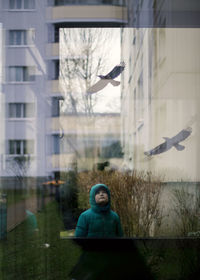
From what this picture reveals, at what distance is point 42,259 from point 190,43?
2.04m

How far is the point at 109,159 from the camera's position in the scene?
236cm

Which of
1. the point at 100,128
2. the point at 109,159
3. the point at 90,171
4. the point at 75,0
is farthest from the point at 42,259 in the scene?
the point at 75,0

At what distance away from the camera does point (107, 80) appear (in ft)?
7.79

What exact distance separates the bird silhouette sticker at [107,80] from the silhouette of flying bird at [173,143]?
597mm

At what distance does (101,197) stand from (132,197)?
0.25 m

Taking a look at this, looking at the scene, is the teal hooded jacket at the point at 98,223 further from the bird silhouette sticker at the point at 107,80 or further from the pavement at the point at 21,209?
the bird silhouette sticker at the point at 107,80

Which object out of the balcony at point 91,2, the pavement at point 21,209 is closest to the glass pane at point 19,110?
the pavement at point 21,209

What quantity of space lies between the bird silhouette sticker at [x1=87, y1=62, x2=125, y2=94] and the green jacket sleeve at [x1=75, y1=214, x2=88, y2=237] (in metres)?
0.96

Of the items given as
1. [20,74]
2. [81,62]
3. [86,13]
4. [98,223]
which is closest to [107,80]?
[81,62]

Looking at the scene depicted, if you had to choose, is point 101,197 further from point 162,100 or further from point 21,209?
point 162,100

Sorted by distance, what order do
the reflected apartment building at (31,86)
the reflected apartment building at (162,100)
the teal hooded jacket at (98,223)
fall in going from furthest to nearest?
the reflected apartment building at (162,100) < the reflected apartment building at (31,86) < the teal hooded jacket at (98,223)

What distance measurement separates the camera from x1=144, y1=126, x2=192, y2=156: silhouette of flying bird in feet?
7.98

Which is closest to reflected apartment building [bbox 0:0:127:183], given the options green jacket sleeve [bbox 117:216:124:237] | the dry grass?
the dry grass

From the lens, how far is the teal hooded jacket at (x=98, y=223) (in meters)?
2.18
